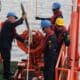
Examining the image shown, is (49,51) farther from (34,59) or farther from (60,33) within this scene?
(34,59)

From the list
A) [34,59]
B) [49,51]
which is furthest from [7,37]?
[49,51]

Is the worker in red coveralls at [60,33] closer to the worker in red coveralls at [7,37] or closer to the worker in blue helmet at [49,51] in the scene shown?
the worker in blue helmet at [49,51]

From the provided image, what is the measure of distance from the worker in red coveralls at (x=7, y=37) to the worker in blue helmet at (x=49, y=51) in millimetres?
734

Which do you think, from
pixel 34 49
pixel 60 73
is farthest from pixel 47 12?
pixel 60 73

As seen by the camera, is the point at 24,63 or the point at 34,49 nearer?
the point at 34,49

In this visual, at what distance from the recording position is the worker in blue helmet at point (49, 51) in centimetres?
934

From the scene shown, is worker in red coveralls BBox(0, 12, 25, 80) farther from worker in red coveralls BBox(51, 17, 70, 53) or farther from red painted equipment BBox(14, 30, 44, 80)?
worker in red coveralls BBox(51, 17, 70, 53)

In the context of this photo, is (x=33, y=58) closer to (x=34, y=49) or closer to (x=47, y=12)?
(x=34, y=49)

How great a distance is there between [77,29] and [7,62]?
324cm

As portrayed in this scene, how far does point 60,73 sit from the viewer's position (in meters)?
8.88

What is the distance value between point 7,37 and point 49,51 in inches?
44.1

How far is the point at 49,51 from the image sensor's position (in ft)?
30.9

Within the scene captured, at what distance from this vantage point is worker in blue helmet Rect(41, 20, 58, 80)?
30.6 ft

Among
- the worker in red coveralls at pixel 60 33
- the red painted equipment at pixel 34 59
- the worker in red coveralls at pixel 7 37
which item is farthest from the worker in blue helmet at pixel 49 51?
the worker in red coveralls at pixel 7 37
